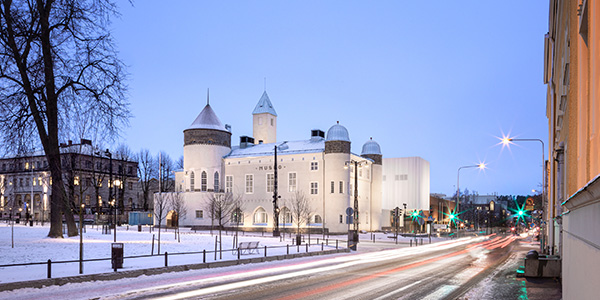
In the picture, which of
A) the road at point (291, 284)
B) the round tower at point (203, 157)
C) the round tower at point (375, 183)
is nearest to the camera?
the road at point (291, 284)

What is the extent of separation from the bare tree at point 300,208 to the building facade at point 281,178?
1.28 ft

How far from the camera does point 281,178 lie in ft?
236

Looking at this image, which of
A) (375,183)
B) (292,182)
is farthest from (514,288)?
(375,183)

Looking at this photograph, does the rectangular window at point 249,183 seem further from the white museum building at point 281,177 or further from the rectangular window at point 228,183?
the rectangular window at point 228,183

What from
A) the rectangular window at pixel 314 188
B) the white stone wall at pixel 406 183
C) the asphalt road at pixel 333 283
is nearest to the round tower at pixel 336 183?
the rectangular window at pixel 314 188

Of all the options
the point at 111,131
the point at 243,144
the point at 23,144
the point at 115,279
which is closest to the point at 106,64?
the point at 111,131

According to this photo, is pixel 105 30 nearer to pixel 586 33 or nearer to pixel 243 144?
pixel 586 33

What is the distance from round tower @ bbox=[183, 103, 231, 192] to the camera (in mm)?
75188

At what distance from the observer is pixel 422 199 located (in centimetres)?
8800

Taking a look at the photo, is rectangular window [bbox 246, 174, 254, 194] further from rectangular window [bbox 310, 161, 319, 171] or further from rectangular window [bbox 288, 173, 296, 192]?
rectangular window [bbox 310, 161, 319, 171]

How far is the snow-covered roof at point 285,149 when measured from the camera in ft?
233

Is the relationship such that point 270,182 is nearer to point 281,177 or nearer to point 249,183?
point 281,177

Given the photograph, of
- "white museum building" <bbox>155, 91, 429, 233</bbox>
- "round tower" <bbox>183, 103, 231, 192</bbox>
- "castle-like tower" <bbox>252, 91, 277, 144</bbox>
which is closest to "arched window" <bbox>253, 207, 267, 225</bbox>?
"white museum building" <bbox>155, 91, 429, 233</bbox>

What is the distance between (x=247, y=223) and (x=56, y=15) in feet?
166
